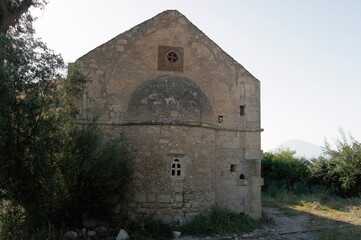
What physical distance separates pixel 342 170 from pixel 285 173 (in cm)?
295

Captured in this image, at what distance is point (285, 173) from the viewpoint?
1830 centimetres

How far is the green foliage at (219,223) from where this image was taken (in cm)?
892

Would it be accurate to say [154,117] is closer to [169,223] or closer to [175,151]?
[175,151]

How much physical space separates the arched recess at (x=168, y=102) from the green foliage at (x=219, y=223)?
279cm

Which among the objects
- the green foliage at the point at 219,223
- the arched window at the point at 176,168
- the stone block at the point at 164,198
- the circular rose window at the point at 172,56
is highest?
Answer: the circular rose window at the point at 172,56

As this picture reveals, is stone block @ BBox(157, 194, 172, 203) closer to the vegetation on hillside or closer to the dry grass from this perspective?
the dry grass

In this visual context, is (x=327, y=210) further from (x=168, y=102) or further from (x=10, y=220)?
(x=10, y=220)

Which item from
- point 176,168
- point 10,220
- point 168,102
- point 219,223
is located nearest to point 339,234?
point 219,223

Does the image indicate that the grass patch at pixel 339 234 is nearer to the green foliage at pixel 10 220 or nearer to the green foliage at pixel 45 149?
the green foliage at pixel 45 149

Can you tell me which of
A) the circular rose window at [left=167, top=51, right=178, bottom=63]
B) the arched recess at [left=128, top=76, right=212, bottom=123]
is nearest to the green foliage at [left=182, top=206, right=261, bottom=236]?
the arched recess at [left=128, top=76, right=212, bottom=123]

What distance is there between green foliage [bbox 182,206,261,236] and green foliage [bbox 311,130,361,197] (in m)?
8.49

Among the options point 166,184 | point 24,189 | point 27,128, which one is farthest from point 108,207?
point 27,128

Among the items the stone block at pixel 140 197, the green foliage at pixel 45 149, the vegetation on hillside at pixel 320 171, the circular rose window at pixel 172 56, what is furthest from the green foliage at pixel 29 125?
the vegetation on hillside at pixel 320 171

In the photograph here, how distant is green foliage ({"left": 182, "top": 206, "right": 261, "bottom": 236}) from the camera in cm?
892
